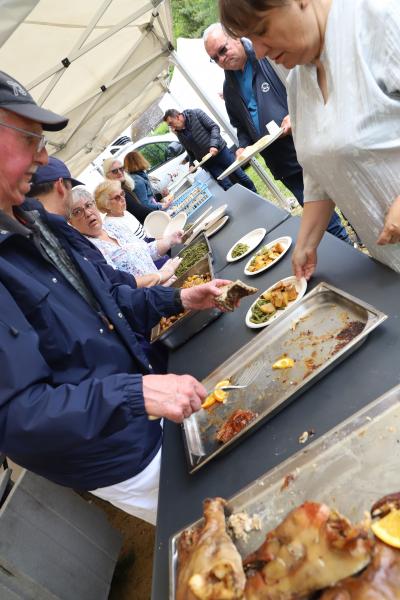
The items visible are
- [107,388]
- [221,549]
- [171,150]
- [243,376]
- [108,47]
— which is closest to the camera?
[221,549]

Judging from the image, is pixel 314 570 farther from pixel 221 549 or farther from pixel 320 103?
pixel 320 103

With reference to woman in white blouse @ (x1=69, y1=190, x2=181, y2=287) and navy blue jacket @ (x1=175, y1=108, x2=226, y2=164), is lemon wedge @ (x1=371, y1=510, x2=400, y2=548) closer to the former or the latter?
woman in white blouse @ (x1=69, y1=190, x2=181, y2=287)

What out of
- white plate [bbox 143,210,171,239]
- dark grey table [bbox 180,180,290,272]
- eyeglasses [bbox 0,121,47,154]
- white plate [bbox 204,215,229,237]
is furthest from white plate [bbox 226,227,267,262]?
white plate [bbox 143,210,171,239]

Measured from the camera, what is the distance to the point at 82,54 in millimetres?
5023

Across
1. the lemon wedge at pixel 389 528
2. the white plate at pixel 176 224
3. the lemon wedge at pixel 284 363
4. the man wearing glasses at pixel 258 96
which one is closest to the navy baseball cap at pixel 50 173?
the lemon wedge at pixel 284 363

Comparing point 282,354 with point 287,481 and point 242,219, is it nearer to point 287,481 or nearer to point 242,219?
point 287,481

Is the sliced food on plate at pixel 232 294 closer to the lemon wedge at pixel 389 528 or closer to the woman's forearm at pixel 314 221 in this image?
the woman's forearm at pixel 314 221

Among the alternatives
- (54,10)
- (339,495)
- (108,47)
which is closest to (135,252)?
(54,10)

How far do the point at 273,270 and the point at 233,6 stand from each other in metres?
1.43

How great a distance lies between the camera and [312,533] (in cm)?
84

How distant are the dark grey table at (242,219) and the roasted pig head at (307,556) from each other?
7.84 ft

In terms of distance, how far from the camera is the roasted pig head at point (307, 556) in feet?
2.54

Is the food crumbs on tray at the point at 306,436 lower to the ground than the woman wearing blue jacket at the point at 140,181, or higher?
lower

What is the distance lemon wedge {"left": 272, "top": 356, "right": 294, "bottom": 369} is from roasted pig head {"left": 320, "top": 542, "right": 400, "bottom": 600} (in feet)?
2.80
